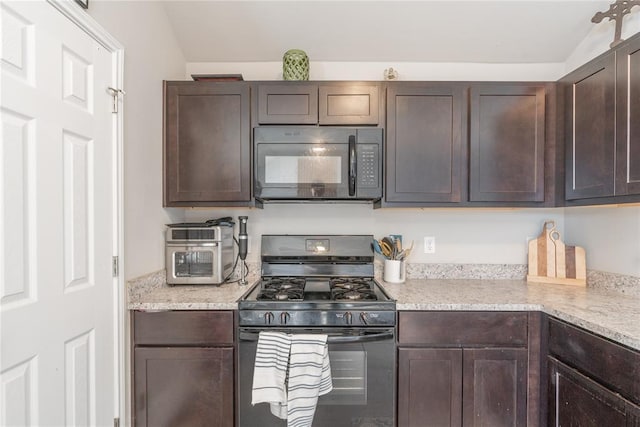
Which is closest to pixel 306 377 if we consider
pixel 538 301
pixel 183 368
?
pixel 183 368

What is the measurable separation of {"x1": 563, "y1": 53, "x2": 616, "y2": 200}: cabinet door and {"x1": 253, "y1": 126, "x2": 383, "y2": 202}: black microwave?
3.62 feet

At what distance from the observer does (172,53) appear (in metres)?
1.97

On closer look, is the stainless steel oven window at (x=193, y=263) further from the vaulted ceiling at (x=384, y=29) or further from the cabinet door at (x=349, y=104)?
the vaulted ceiling at (x=384, y=29)

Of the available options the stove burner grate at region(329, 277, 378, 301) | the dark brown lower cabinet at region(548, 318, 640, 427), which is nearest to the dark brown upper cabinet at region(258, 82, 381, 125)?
the stove burner grate at region(329, 277, 378, 301)

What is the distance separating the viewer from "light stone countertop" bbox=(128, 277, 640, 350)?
128 cm

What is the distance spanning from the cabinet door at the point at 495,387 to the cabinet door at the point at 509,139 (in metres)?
0.92

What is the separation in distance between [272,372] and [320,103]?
4.91 ft

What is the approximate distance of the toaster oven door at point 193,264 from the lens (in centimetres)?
181

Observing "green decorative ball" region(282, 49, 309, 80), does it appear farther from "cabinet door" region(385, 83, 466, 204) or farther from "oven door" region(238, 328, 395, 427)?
"oven door" region(238, 328, 395, 427)

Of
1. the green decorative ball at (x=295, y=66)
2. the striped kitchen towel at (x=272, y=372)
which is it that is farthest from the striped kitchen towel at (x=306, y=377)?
the green decorative ball at (x=295, y=66)

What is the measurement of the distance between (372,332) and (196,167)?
4.58ft

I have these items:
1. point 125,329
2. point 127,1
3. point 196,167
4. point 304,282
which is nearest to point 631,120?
point 304,282

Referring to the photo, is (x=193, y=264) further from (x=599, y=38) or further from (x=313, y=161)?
(x=599, y=38)

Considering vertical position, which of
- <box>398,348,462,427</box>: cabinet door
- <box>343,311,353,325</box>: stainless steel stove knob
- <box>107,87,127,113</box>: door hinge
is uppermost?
<box>107,87,127,113</box>: door hinge
